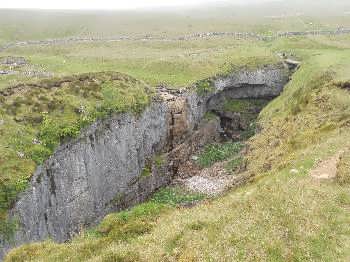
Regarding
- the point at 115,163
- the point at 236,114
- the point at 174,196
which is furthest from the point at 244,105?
the point at 115,163

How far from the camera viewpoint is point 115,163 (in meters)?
45.3

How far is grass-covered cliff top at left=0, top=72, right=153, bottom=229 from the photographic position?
112 feet

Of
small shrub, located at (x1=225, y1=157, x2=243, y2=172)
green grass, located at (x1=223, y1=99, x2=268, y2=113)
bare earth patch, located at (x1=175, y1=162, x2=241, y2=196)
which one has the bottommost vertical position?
bare earth patch, located at (x1=175, y1=162, x2=241, y2=196)

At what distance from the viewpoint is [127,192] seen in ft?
154

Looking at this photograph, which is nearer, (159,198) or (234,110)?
(159,198)

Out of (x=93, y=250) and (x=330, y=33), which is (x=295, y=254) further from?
(x=330, y=33)

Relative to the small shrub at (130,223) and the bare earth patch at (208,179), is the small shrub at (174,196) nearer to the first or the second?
the bare earth patch at (208,179)

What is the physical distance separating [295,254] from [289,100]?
38.1m

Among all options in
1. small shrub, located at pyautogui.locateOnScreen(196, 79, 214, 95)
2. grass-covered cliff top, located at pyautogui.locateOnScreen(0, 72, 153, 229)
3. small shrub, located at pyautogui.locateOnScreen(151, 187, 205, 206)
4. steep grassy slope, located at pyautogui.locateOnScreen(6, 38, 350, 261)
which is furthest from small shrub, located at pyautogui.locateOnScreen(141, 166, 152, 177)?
steep grassy slope, located at pyautogui.locateOnScreen(6, 38, 350, 261)

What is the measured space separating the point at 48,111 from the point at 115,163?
312 inches

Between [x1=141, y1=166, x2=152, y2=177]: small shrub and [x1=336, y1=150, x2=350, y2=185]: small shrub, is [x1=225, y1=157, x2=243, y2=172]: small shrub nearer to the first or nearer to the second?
[x1=141, y1=166, x2=152, y2=177]: small shrub

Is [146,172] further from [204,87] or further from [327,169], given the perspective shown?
[327,169]

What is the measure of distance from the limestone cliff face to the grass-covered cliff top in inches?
35.2

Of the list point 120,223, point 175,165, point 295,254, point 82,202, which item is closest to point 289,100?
point 175,165
